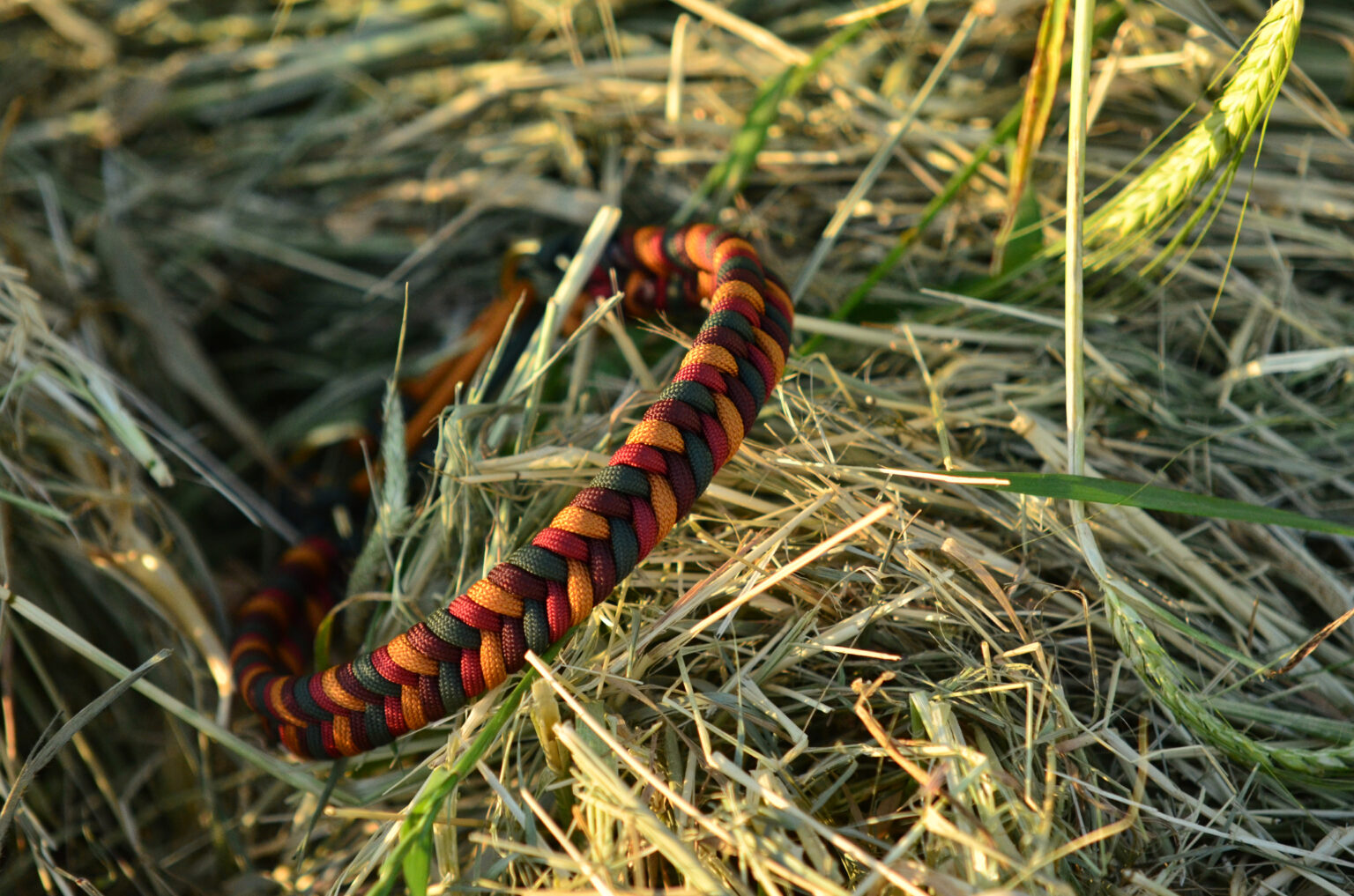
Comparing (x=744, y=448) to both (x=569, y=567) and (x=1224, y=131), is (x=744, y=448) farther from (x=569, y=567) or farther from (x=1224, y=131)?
(x=1224, y=131)

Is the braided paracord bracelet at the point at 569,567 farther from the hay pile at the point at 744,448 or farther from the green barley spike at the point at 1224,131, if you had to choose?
the green barley spike at the point at 1224,131

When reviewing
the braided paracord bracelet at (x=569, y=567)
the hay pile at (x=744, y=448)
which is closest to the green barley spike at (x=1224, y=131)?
the hay pile at (x=744, y=448)

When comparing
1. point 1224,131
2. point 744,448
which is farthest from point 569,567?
point 1224,131

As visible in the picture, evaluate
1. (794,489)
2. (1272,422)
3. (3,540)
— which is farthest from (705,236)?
(3,540)

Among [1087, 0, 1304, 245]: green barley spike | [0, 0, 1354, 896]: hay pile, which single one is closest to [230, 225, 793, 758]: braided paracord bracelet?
[0, 0, 1354, 896]: hay pile

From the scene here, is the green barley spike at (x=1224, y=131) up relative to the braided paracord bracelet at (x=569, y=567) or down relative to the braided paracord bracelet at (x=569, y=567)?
up
